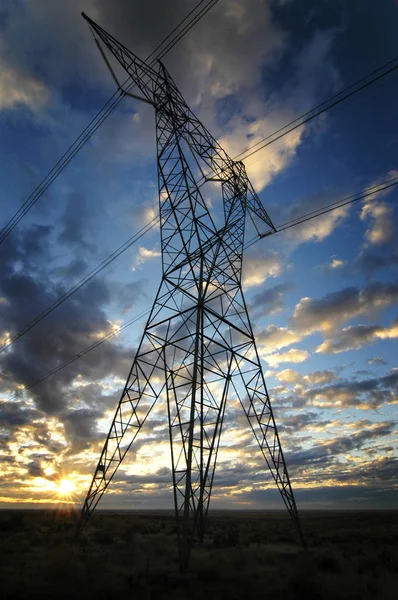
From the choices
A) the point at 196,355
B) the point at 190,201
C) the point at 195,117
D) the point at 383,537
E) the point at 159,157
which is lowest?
the point at 383,537

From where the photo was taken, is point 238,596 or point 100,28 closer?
point 238,596

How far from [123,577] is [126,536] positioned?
1268 cm

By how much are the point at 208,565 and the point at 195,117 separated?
22509mm

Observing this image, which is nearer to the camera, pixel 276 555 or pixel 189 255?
pixel 276 555

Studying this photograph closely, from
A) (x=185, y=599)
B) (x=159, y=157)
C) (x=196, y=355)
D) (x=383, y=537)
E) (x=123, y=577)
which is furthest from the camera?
(x=383, y=537)

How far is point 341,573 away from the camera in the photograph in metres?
13.2

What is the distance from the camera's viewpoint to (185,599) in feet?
30.9

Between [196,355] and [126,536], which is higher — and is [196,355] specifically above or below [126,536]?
above

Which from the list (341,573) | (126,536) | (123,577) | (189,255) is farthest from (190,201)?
(126,536)

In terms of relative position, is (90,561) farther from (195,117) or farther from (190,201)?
(195,117)

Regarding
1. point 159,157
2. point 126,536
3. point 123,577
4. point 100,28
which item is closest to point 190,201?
point 159,157

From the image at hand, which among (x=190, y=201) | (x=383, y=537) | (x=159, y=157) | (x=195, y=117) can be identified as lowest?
(x=383, y=537)

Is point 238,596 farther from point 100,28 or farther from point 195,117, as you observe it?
point 100,28

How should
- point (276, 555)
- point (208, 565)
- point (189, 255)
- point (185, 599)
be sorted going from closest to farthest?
1. point (185, 599)
2. point (208, 565)
3. point (276, 555)
4. point (189, 255)
